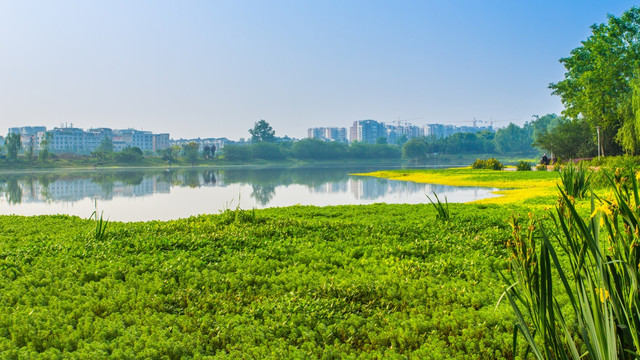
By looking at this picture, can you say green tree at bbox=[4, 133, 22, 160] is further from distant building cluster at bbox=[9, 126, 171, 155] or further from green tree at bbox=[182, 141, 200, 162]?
distant building cluster at bbox=[9, 126, 171, 155]

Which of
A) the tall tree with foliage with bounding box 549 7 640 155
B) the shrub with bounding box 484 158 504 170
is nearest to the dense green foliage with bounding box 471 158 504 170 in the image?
the shrub with bounding box 484 158 504 170

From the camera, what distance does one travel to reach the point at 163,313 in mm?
2998

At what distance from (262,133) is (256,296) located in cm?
7560

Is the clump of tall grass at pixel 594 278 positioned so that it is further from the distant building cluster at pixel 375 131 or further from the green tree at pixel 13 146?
the distant building cluster at pixel 375 131

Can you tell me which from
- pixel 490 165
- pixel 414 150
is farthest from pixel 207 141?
pixel 490 165

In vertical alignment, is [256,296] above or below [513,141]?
below

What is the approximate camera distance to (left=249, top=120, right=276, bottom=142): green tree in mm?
77750

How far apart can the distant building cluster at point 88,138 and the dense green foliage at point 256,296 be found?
75.1m

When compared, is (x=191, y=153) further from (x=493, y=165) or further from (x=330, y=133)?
(x=330, y=133)

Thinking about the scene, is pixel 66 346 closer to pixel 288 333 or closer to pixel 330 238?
pixel 288 333

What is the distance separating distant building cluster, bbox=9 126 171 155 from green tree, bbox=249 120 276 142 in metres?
22.3

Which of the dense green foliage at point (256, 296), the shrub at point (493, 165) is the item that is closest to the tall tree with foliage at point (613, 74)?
the shrub at point (493, 165)

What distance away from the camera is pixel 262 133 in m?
77.8

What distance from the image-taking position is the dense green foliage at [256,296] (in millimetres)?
2570
